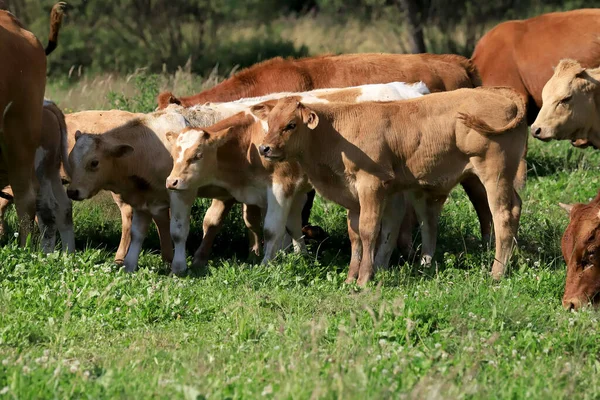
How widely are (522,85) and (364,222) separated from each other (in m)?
6.51

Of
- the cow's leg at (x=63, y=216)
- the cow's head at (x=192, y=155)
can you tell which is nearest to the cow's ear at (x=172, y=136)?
Result: the cow's head at (x=192, y=155)

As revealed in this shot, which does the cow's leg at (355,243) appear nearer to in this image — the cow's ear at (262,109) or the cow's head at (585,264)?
the cow's ear at (262,109)

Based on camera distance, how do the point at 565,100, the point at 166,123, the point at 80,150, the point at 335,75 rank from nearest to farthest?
the point at 80,150 → the point at 166,123 → the point at 565,100 → the point at 335,75

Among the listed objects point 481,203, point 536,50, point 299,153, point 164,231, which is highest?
point 299,153

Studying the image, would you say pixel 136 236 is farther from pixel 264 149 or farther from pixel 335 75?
pixel 335 75

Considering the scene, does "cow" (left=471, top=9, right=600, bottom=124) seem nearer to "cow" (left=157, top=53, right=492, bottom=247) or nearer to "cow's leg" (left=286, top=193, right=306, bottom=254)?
"cow" (left=157, top=53, right=492, bottom=247)

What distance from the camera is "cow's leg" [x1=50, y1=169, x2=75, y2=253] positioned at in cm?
1029

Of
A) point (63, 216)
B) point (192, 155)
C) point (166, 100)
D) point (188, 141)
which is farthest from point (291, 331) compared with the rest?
point (166, 100)

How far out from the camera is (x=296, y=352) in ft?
20.6

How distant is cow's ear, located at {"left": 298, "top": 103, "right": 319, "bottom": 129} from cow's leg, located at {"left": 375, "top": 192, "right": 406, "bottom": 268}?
4.44ft

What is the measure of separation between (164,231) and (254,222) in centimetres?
93

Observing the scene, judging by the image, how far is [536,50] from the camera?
1455 centimetres

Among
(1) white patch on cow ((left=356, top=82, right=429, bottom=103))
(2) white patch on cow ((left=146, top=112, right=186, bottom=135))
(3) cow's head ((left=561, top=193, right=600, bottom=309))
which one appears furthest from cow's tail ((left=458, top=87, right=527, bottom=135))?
(2) white patch on cow ((left=146, top=112, right=186, bottom=135))

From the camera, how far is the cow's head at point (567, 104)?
1087cm
